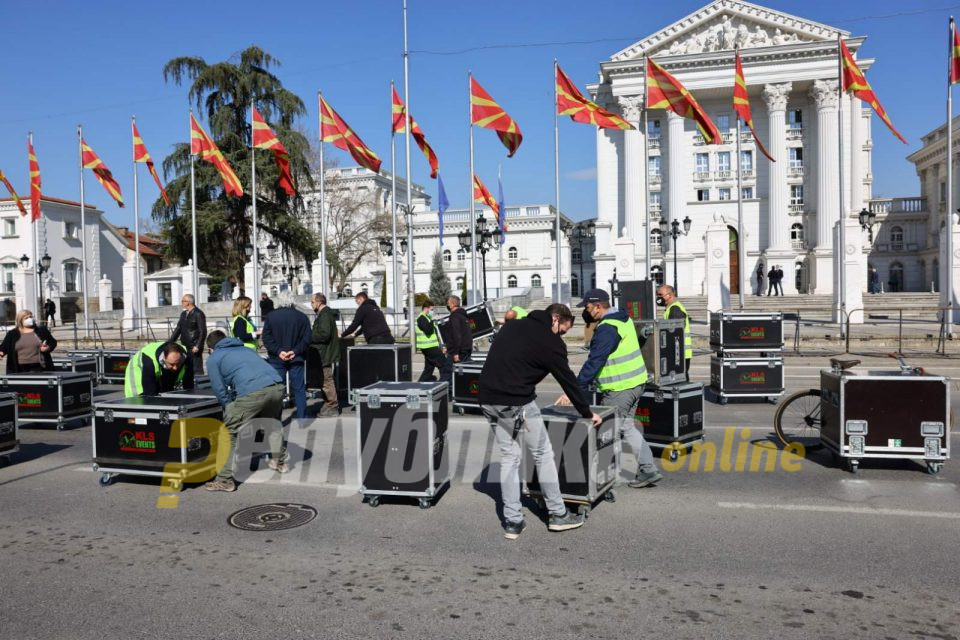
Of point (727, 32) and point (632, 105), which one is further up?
point (727, 32)

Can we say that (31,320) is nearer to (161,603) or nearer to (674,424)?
(161,603)

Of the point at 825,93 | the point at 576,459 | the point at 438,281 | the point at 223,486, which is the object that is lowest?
the point at 223,486

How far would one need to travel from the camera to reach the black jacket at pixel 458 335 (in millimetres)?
13258

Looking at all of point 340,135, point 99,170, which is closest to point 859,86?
point 340,135

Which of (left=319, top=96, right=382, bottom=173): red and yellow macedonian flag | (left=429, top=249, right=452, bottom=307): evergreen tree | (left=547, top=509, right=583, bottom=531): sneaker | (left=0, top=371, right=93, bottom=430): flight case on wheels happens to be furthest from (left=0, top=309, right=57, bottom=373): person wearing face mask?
(left=429, top=249, right=452, bottom=307): evergreen tree

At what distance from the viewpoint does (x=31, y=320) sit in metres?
11.7

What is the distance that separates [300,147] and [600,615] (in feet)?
135

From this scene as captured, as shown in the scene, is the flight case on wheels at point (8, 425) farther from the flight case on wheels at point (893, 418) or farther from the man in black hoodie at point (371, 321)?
the flight case on wheels at point (893, 418)

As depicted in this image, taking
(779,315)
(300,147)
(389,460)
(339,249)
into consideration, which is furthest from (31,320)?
(339,249)

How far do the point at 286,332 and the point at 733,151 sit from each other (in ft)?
166

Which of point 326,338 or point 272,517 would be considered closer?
point 272,517

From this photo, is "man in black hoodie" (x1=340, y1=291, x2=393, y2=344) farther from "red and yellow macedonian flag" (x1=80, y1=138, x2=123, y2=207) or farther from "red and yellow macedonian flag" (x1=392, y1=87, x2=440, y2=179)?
"red and yellow macedonian flag" (x1=80, y1=138, x2=123, y2=207)

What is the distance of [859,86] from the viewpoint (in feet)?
73.4

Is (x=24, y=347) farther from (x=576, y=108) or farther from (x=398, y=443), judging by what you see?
(x=576, y=108)
